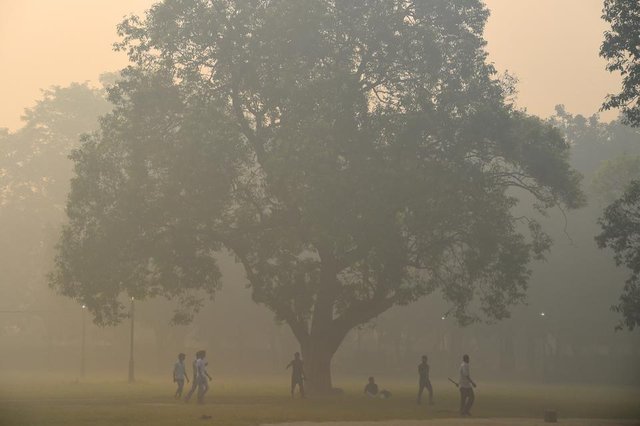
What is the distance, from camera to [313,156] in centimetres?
4053

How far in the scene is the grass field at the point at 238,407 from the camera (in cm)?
3103

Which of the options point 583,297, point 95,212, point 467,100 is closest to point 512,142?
point 467,100

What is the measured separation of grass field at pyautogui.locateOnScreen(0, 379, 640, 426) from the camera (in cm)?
3103

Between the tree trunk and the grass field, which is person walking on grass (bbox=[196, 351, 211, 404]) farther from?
the tree trunk

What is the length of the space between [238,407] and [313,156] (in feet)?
34.4

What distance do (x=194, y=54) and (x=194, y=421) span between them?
20656 mm

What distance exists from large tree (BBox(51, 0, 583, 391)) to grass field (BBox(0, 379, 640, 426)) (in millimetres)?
4454

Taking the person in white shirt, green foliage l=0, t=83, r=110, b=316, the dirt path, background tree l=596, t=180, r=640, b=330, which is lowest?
the dirt path

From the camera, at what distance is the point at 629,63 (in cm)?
4034

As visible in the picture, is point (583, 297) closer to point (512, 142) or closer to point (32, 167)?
point (512, 142)

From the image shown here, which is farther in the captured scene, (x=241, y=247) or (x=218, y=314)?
(x=218, y=314)

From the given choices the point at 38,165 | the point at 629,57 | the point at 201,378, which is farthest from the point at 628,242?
the point at 38,165

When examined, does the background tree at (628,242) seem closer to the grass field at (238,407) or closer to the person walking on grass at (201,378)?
the grass field at (238,407)

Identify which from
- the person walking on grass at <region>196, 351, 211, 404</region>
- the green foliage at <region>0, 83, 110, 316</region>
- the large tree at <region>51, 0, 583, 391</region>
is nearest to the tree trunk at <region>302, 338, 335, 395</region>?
the large tree at <region>51, 0, 583, 391</region>
